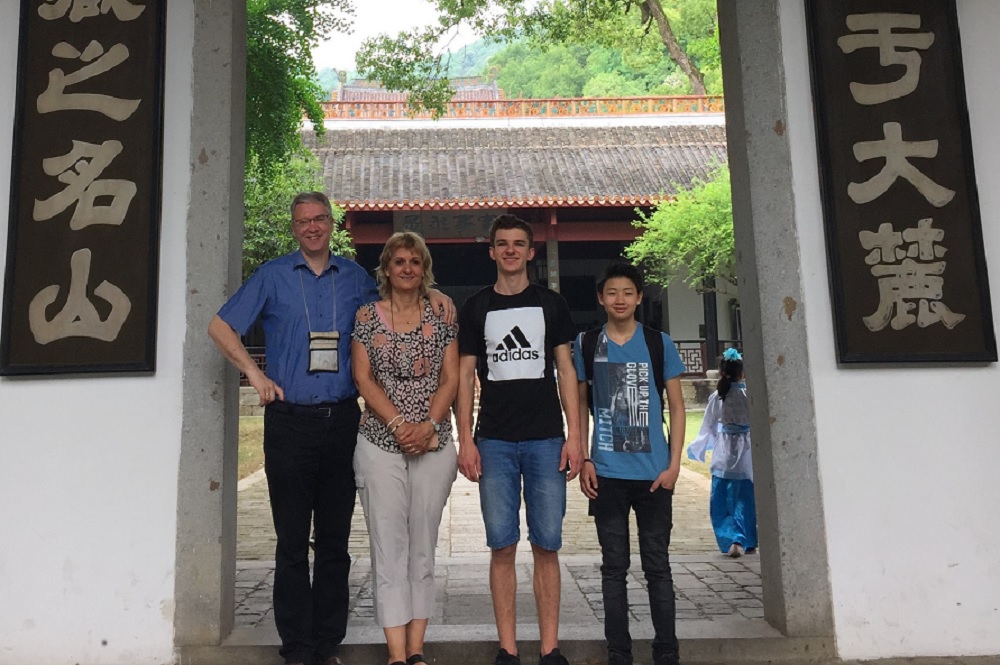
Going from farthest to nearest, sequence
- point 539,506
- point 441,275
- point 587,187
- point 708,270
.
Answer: point 441,275 → point 587,187 → point 708,270 → point 539,506

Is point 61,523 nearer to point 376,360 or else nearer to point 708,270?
point 376,360

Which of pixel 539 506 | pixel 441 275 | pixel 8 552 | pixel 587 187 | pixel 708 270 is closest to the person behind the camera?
pixel 539 506

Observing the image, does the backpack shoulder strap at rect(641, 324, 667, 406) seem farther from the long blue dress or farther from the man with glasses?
the long blue dress

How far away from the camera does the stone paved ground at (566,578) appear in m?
3.60

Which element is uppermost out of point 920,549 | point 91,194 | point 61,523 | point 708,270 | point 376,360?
point 708,270

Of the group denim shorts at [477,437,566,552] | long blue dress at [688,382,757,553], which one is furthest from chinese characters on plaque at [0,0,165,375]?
long blue dress at [688,382,757,553]

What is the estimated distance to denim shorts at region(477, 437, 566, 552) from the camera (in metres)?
2.79

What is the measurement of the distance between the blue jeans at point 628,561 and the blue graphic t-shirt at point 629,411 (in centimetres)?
6

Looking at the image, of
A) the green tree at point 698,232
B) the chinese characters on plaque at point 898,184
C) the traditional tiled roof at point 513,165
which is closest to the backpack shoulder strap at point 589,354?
the chinese characters on plaque at point 898,184

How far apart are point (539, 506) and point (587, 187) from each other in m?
12.5

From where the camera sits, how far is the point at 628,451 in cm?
285

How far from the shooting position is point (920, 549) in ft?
10.2

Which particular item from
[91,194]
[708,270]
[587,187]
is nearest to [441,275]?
[587,187]

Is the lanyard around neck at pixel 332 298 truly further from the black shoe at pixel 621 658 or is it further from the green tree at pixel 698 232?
the green tree at pixel 698 232
